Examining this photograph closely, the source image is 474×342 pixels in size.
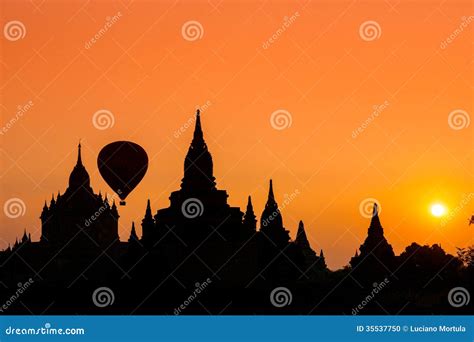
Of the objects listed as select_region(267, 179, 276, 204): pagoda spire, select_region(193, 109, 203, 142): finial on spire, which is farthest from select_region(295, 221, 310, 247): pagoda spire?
select_region(267, 179, 276, 204): pagoda spire

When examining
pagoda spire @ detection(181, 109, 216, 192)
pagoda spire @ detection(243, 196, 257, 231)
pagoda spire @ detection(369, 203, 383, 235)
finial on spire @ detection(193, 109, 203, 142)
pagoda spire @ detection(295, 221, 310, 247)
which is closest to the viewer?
pagoda spire @ detection(243, 196, 257, 231)

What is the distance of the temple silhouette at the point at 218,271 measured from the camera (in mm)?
65062

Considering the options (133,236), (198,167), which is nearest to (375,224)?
(198,167)

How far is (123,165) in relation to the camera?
6550 centimetres

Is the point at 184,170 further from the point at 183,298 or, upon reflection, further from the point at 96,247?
the point at 96,247

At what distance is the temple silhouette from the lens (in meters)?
65.1

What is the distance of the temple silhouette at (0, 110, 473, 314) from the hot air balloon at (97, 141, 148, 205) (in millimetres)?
6420

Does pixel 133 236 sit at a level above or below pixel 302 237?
below

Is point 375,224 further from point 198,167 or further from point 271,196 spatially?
point 198,167

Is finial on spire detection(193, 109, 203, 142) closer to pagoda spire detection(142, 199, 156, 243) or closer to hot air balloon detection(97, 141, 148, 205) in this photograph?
pagoda spire detection(142, 199, 156, 243)

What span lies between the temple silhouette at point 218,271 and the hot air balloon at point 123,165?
6420 millimetres

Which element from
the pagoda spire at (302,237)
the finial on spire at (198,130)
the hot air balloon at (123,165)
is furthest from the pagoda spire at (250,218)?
the pagoda spire at (302,237)

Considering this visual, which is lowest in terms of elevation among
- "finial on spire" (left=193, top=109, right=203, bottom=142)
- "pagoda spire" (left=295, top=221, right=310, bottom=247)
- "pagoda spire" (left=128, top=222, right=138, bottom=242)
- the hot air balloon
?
"pagoda spire" (left=128, top=222, right=138, bottom=242)

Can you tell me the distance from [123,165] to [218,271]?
14163 mm
